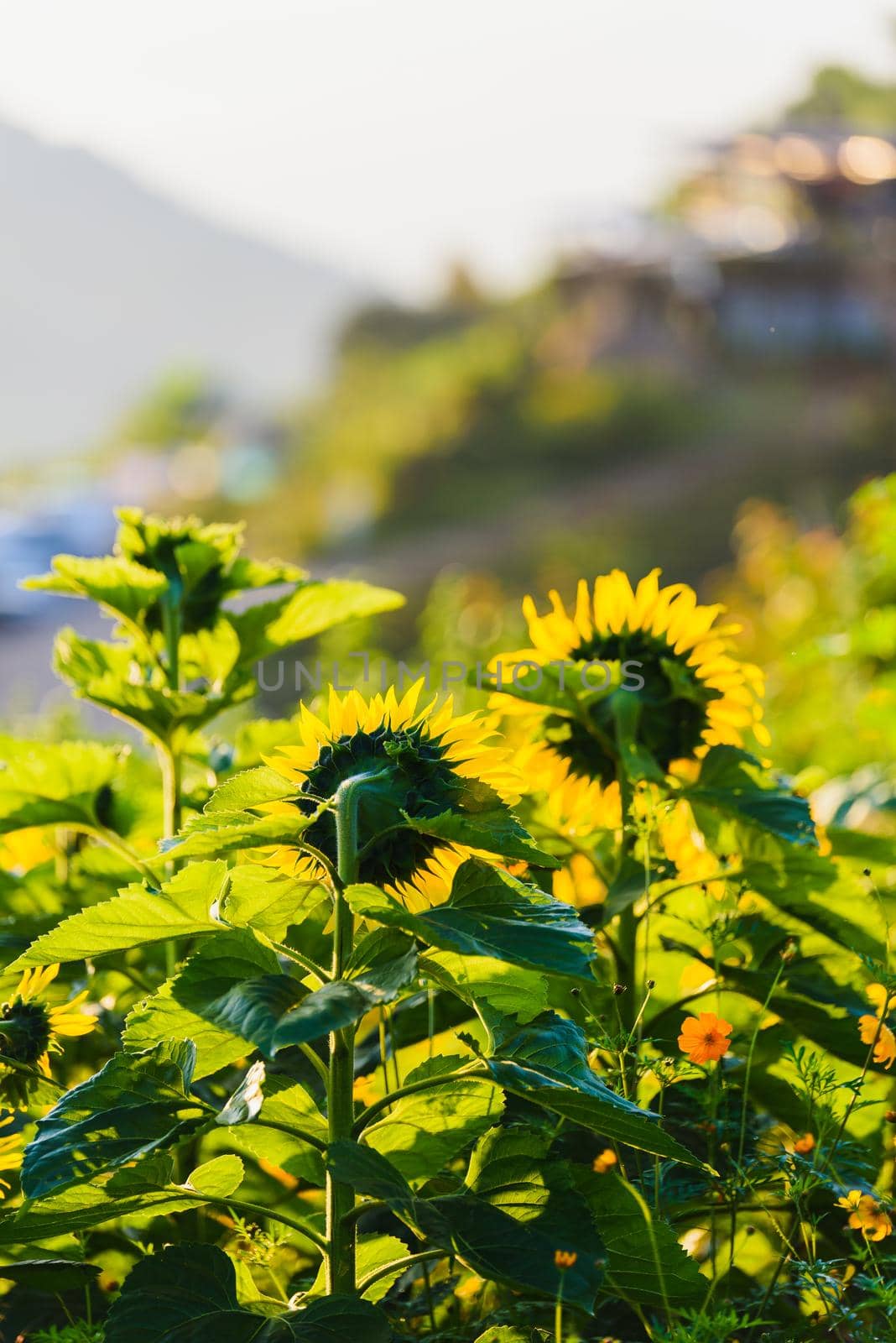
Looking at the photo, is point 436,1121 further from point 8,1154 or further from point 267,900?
point 8,1154

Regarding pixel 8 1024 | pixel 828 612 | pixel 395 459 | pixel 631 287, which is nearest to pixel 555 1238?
pixel 8 1024

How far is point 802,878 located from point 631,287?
72.1ft

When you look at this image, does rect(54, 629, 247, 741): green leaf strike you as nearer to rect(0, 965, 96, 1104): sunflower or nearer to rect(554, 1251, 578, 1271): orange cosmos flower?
rect(0, 965, 96, 1104): sunflower

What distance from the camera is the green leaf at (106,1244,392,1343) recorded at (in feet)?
3.10

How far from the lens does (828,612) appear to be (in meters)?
4.86

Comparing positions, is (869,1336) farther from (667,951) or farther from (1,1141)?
(1,1141)

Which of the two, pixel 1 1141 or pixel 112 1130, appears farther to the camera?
pixel 1 1141

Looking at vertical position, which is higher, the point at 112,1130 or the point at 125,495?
the point at 125,495

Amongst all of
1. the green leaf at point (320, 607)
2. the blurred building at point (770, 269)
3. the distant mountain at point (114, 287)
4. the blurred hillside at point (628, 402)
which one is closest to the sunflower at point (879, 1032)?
the green leaf at point (320, 607)

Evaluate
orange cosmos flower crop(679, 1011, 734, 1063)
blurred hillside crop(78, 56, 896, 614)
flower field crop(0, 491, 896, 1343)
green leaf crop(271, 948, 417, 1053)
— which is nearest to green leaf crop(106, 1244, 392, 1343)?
flower field crop(0, 491, 896, 1343)

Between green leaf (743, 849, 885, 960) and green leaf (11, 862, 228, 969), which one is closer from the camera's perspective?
green leaf (11, 862, 228, 969)

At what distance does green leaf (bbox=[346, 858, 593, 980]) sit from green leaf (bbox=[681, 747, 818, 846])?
1.13 feet

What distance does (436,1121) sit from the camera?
107cm

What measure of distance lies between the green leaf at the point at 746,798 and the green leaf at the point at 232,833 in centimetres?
44
